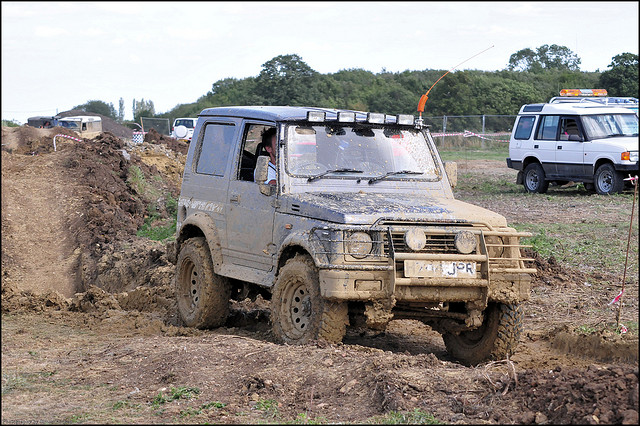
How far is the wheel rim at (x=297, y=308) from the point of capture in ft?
25.6

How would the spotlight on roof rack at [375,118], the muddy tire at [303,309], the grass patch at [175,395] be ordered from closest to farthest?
1. the grass patch at [175,395]
2. the muddy tire at [303,309]
3. the spotlight on roof rack at [375,118]

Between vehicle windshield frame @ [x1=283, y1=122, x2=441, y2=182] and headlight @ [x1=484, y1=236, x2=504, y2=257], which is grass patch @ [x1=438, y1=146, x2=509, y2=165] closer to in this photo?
vehicle windshield frame @ [x1=283, y1=122, x2=441, y2=182]

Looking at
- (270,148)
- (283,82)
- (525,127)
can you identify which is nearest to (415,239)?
(270,148)

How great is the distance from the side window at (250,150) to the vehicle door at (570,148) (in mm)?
13459

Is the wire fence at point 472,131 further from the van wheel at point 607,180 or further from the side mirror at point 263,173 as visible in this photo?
the side mirror at point 263,173

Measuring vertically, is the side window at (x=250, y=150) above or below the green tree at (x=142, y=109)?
below

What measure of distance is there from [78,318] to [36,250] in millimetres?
5242

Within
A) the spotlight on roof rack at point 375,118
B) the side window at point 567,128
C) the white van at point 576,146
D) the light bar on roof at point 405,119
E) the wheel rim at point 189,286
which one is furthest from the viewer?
the side window at point 567,128

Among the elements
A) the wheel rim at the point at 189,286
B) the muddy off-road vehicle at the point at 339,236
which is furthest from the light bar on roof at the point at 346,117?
the wheel rim at the point at 189,286

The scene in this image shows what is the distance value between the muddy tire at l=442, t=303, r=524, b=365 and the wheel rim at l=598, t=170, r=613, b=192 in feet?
42.3

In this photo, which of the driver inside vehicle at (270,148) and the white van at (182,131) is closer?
the driver inside vehicle at (270,148)

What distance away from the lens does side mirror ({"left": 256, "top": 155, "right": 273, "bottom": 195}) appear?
27.6 ft

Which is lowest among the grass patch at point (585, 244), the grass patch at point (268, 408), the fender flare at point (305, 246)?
the grass patch at point (268, 408)

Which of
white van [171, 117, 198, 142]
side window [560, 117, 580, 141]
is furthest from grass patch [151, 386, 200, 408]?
white van [171, 117, 198, 142]
